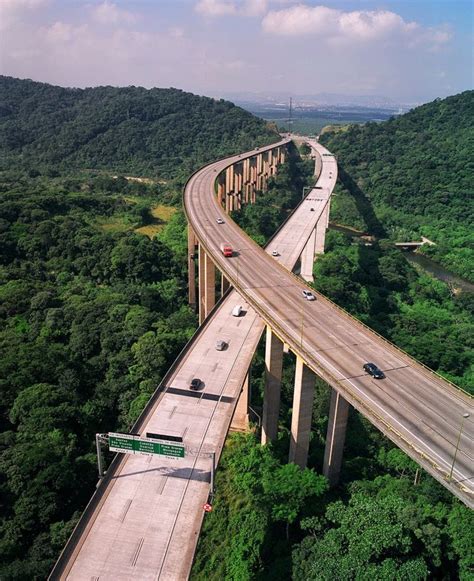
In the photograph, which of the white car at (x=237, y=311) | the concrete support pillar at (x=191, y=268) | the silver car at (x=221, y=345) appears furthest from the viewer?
the concrete support pillar at (x=191, y=268)

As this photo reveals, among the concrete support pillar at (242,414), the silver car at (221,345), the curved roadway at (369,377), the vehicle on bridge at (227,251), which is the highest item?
the vehicle on bridge at (227,251)

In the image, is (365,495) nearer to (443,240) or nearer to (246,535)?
(246,535)

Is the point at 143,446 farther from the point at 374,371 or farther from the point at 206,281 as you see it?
the point at 206,281

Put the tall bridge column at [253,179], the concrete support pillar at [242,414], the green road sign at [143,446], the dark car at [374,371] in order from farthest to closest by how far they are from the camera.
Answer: the tall bridge column at [253,179], the concrete support pillar at [242,414], the dark car at [374,371], the green road sign at [143,446]

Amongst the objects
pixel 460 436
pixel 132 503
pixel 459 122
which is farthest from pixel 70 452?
pixel 459 122

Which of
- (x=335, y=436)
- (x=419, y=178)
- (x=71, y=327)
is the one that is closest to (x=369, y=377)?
(x=335, y=436)

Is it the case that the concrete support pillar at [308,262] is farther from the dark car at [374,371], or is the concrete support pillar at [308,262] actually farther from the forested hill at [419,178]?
the dark car at [374,371]

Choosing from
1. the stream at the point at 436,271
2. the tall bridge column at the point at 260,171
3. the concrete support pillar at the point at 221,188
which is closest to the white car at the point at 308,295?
the stream at the point at 436,271
